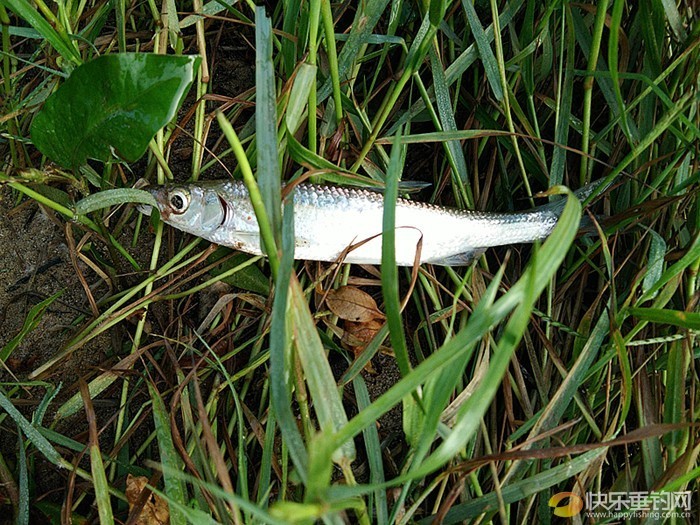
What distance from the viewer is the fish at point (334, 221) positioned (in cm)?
155

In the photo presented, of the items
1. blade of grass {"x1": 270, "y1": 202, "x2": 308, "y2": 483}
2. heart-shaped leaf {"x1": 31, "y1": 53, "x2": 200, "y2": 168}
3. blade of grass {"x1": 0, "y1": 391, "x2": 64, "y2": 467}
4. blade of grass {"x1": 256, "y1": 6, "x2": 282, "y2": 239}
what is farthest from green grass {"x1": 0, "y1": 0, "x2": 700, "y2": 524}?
blade of grass {"x1": 270, "y1": 202, "x2": 308, "y2": 483}

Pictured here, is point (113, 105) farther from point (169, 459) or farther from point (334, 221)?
point (169, 459)

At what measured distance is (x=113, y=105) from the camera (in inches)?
52.0

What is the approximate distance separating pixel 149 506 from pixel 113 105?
1.06m

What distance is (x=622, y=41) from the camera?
164cm

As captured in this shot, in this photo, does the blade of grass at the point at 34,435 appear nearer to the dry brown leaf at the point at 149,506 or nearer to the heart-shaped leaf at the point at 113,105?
the dry brown leaf at the point at 149,506

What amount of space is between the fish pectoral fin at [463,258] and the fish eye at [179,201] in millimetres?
746

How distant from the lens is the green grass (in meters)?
1.48

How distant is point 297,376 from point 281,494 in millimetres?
407

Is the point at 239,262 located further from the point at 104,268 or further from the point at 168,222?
the point at 104,268

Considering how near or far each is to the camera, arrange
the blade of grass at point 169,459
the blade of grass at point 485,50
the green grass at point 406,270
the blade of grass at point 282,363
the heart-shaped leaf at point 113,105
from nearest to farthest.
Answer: the blade of grass at point 282,363
the heart-shaped leaf at point 113,105
the blade of grass at point 169,459
the green grass at point 406,270
the blade of grass at point 485,50

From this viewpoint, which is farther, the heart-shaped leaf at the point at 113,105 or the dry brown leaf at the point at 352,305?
the dry brown leaf at the point at 352,305

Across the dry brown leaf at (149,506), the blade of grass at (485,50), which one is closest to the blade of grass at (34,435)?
the dry brown leaf at (149,506)

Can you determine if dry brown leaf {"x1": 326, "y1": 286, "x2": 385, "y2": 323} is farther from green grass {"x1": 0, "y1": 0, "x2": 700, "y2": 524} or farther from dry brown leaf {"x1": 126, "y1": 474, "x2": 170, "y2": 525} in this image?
dry brown leaf {"x1": 126, "y1": 474, "x2": 170, "y2": 525}
